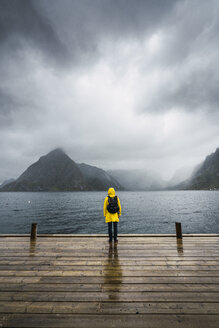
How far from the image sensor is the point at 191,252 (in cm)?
712

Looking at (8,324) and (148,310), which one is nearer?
(8,324)

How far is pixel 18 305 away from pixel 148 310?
3.07 m

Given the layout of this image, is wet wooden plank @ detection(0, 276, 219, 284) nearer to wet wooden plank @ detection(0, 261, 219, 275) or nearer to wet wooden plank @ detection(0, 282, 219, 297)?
wet wooden plank @ detection(0, 282, 219, 297)

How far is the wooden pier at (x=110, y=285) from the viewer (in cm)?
347

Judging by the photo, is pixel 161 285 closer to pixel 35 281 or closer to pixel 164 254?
pixel 164 254

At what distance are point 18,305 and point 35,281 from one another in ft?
3.48

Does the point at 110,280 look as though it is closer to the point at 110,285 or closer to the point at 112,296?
the point at 110,285

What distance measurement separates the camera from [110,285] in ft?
15.2

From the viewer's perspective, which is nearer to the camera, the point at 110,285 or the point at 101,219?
the point at 110,285

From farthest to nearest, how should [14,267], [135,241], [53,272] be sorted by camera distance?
1. [135,241]
2. [14,267]
3. [53,272]

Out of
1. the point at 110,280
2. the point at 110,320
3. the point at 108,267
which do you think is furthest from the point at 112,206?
the point at 110,320

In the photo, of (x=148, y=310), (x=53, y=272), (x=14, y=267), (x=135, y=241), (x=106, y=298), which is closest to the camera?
(x=148, y=310)

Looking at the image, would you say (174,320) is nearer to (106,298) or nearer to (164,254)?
(106,298)

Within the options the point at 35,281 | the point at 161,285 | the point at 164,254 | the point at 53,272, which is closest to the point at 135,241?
the point at 164,254
